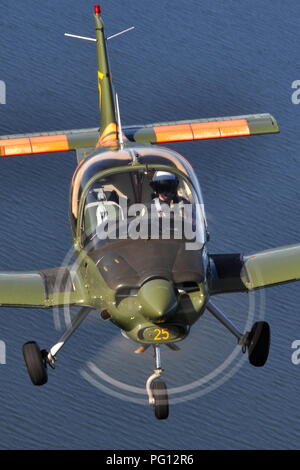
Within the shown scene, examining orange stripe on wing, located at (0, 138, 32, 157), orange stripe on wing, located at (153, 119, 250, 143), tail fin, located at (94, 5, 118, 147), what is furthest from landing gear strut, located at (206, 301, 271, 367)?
orange stripe on wing, located at (0, 138, 32, 157)

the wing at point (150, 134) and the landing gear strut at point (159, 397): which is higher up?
the wing at point (150, 134)

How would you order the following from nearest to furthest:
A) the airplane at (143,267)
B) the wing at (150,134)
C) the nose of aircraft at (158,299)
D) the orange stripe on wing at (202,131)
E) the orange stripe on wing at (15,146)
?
the nose of aircraft at (158,299) → the airplane at (143,267) → the orange stripe on wing at (15,146) → the wing at (150,134) → the orange stripe on wing at (202,131)

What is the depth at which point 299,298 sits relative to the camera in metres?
80.4

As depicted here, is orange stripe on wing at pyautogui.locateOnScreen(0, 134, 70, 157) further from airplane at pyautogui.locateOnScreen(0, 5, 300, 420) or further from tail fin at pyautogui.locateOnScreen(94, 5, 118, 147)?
airplane at pyautogui.locateOnScreen(0, 5, 300, 420)

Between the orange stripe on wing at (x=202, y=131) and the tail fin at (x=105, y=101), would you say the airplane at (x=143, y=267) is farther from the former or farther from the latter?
the orange stripe on wing at (x=202, y=131)

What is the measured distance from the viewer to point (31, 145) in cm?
4747

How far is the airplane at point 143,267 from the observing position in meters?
36.7

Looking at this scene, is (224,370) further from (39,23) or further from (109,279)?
(39,23)

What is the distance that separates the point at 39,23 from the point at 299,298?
24942mm

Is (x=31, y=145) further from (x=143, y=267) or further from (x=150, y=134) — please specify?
(x=143, y=267)

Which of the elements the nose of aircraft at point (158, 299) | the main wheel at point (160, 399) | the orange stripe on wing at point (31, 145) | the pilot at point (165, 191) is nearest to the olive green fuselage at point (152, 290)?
the nose of aircraft at point (158, 299)

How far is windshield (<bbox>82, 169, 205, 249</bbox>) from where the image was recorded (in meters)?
37.7

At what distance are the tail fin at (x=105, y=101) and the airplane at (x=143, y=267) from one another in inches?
125

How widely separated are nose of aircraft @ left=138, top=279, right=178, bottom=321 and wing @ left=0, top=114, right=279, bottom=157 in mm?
12067
